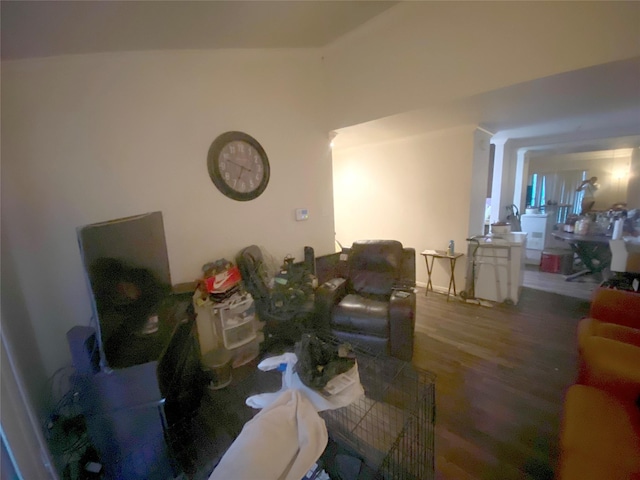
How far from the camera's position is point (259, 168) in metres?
2.36

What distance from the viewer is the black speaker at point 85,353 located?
44.9 inches

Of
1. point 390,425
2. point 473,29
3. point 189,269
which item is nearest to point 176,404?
point 189,269

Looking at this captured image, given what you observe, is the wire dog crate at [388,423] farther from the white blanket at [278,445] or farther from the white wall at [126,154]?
the white wall at [126,154]

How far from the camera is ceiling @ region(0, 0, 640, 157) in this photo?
120cm

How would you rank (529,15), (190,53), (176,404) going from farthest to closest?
(190,53) → (529,15) → (176,404)

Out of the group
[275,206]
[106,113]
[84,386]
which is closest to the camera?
[84,386]

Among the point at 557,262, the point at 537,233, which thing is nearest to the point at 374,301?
the point at 557,262

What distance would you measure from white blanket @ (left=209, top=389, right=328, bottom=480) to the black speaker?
902 mm

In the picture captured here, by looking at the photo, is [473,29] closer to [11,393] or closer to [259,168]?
[259,168]

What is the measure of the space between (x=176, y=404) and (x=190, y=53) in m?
2.35

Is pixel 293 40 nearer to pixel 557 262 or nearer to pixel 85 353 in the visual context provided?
pixel 85 353

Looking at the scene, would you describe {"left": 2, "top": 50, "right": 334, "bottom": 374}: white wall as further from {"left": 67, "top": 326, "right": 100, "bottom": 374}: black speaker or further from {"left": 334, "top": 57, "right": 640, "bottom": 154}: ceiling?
{"left": 334, "top": 57, "right": 640, "bottom": 154}: ceiling

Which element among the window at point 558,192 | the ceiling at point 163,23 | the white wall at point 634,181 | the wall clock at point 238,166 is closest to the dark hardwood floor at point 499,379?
the wall clock at point 238,166

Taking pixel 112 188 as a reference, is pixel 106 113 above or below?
above
